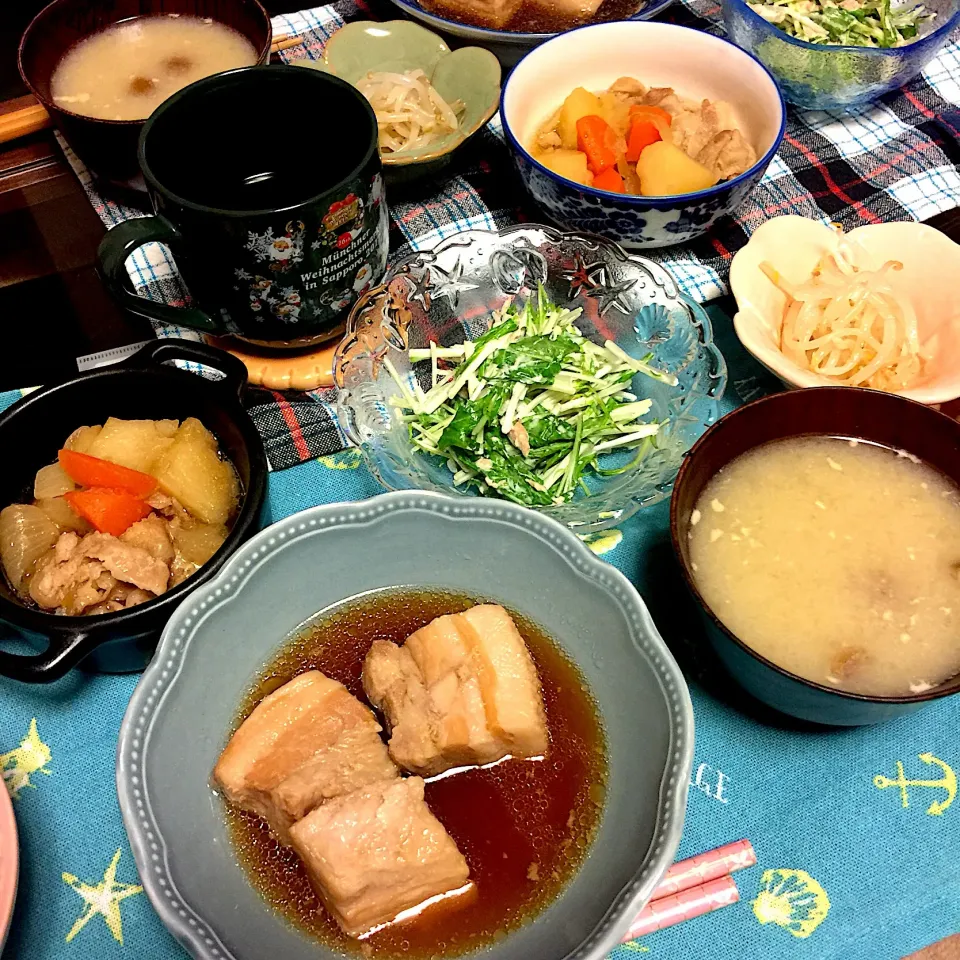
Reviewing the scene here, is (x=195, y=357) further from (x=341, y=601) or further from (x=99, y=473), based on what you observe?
(x=341, y=601)

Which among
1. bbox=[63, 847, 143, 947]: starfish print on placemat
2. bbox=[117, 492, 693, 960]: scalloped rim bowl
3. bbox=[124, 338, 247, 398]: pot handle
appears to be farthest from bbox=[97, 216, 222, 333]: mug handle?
bbox=[63, 847, 143, 947]: starfish print on placemat

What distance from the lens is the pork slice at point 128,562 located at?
1.49m

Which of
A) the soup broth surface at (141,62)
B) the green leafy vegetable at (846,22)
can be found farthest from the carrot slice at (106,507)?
the green leafy vegetable at (846,22)

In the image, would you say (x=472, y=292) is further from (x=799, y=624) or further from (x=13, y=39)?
(x=13, y=39)

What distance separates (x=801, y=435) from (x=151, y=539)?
1.29 meters

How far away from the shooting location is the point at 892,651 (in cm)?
146

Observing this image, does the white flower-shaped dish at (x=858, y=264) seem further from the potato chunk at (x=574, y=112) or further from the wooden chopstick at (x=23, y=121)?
the wooden chopstick at (x=23, y=121)

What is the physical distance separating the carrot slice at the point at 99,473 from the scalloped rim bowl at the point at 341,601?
327 mm

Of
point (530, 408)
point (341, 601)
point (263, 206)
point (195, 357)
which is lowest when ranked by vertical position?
point (341, 601)

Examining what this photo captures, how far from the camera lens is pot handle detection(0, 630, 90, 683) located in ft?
4.34

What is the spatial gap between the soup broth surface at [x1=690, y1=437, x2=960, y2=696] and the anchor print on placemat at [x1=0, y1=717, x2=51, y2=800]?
1.23 meters

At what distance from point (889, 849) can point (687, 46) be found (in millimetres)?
2088

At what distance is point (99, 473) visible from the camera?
5.22ft

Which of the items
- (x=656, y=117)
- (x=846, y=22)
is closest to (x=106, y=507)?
(x=656, y=117)
